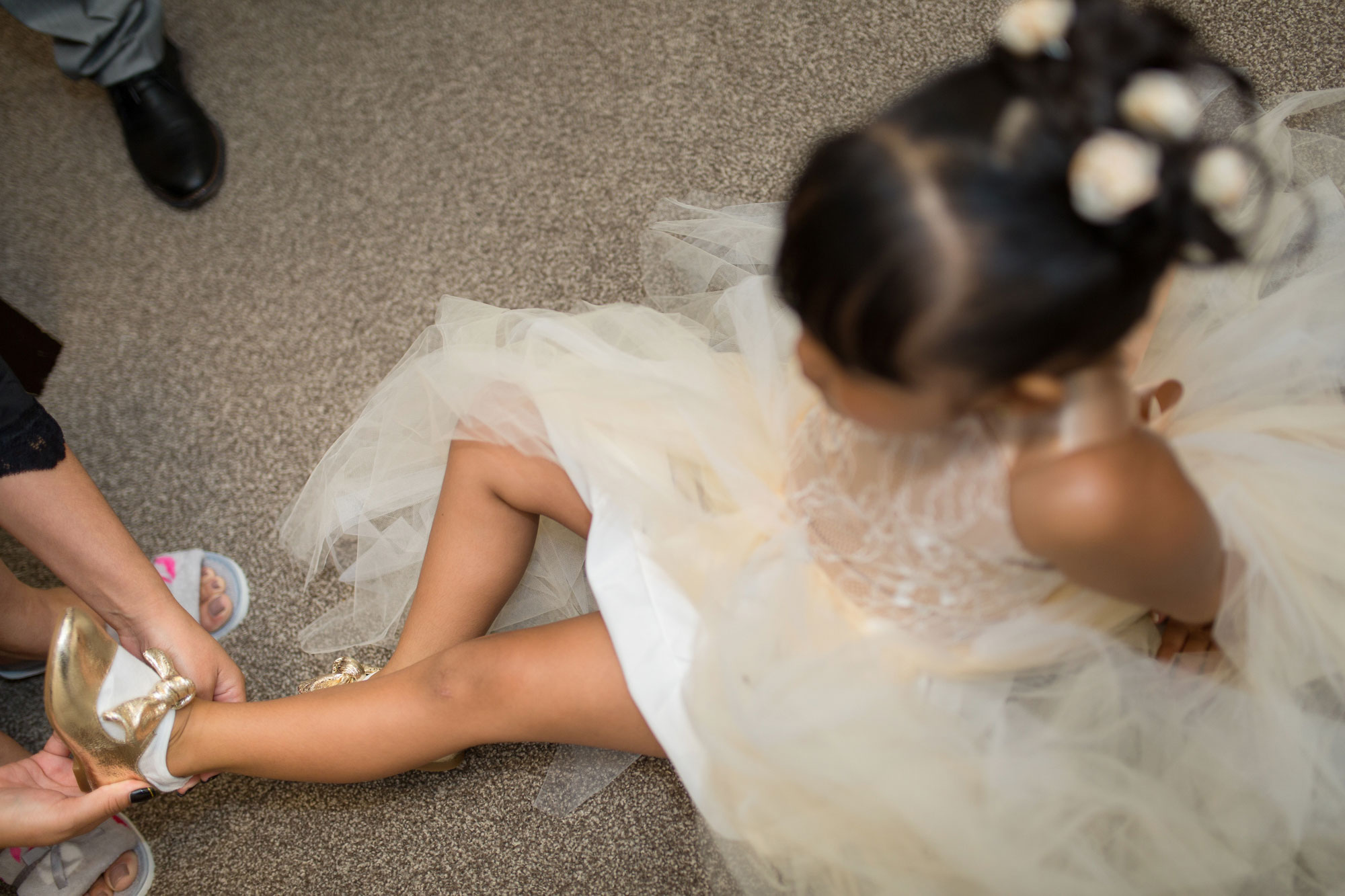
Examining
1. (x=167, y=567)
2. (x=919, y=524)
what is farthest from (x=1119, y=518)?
(x=167, y=567)

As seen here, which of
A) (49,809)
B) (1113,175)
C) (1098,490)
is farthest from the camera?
(49,809)

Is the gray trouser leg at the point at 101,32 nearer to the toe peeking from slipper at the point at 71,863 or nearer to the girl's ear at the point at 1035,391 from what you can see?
the toe peeking from slipper at the point at 71,863

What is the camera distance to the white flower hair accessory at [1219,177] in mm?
442

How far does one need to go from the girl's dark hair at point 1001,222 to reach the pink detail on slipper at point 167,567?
903 mm

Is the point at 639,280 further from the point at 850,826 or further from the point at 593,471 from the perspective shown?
the point at 850,826

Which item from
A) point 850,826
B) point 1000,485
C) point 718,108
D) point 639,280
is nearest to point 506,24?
point 718,108

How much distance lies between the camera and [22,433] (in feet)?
2.57

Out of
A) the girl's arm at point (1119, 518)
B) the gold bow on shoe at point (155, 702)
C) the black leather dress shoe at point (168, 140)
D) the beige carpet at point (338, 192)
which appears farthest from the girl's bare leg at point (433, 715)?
the black leather dress shoe at point (168, 140)

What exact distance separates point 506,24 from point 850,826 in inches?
47.0

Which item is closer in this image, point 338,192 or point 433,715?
point 433,715

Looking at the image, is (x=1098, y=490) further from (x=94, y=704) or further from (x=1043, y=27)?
(x=94, y=704)

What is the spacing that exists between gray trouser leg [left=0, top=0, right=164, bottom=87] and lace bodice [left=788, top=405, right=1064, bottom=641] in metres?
1.14

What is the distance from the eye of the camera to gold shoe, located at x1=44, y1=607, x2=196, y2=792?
2.51 ft

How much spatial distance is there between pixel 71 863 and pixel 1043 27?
113cm
